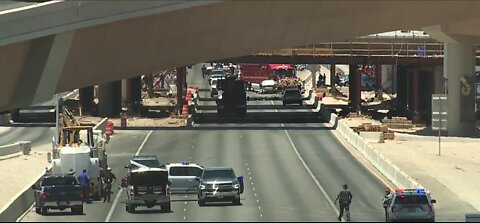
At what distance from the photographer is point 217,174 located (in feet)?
143

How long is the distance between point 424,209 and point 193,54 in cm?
960

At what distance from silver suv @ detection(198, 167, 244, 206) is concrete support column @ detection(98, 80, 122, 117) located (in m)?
49.5

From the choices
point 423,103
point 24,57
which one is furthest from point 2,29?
point 423,103

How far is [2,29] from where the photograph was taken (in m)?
24.4

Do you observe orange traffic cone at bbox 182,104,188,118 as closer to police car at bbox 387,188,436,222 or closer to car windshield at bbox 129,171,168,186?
car windshield at bbox 129,171,168,186

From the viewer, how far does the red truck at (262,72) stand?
169 m

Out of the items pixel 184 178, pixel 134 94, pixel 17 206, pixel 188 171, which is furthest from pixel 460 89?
pixel 17 206

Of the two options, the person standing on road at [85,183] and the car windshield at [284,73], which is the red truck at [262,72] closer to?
the car windshield at [284,73]

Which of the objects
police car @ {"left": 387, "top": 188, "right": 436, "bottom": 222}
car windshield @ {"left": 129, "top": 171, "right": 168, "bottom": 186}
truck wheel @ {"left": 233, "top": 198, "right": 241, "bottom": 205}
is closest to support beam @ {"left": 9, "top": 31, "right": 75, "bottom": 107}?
police car @ {"left": 387, "top": 188, "right": 436, "bottom": 222}

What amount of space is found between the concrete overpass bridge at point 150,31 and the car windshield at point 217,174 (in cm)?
1060

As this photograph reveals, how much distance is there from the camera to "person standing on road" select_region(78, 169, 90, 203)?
42.6 meters

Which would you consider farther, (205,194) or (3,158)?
(3,158)

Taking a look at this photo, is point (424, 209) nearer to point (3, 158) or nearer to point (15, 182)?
point (15, 182)

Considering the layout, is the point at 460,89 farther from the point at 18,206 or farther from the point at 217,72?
the point at 217,72
